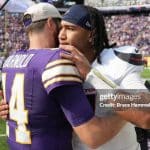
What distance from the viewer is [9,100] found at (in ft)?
8.13

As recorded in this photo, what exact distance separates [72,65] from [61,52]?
0.27 ft

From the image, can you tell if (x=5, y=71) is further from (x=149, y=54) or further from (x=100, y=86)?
(x=149, y=54)

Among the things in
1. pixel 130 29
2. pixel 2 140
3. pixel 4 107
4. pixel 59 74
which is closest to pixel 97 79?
pixel 59 74

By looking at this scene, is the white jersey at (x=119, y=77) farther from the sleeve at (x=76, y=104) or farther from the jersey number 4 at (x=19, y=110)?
the jersey number 4 at (x=19, y=110)

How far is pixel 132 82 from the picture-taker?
2131 mm

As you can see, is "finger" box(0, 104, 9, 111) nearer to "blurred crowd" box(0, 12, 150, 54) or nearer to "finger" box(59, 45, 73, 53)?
"finger" box(59, 45, 73, 53)

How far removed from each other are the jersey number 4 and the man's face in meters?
0.27

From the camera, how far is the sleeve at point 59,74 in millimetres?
2062

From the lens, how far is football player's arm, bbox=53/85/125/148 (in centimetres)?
207

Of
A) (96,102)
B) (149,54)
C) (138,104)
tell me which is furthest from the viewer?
(149,54)

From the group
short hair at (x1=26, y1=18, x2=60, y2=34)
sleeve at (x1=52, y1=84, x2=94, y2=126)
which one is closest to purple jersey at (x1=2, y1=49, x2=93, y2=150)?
sleeve at (x1=52, y1=84, x2=94, y2=126)

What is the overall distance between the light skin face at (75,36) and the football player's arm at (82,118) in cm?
32

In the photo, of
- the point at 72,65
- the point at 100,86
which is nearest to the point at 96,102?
the point at 100,86

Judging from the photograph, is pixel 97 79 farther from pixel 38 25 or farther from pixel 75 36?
pixel 38 25
